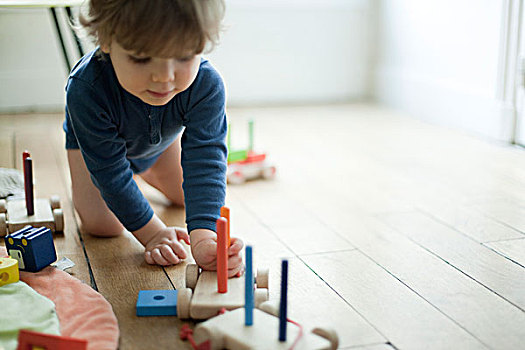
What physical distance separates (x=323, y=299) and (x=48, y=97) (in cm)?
195

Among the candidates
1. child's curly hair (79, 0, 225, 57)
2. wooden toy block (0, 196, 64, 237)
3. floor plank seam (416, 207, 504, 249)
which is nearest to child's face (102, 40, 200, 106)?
child's curly hair (79, 0, 225, 57)

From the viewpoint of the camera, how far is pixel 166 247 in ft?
3.56

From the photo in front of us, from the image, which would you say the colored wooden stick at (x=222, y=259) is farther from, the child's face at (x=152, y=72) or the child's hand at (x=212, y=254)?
the child's face at (x=152, y=72)

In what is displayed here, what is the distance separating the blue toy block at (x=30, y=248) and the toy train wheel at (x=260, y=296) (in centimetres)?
37

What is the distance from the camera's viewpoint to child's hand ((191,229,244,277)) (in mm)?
954

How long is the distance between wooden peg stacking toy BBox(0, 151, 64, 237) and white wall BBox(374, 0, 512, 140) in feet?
4.73

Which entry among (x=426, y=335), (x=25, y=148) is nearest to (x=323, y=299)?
(x=426, y=335)

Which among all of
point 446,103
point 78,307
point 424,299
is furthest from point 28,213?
point 446,103

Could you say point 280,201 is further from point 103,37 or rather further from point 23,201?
point 103,37

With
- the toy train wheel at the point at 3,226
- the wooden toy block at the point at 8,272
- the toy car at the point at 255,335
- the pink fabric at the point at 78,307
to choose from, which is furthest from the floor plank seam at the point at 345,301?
the toy train wheel at the point at 3,226

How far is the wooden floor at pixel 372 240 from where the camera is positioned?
88 centimetres

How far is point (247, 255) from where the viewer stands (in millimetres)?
783

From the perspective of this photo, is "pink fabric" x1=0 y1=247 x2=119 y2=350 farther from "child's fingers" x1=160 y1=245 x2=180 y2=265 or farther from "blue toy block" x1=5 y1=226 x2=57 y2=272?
"child's fingers" x1=160 y1=245 x2=180 y2=265

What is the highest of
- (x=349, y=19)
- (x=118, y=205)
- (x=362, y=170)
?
(x=349, y=19)
